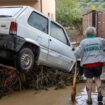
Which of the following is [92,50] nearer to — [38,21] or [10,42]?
[10,42]

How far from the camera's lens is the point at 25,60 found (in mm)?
10352

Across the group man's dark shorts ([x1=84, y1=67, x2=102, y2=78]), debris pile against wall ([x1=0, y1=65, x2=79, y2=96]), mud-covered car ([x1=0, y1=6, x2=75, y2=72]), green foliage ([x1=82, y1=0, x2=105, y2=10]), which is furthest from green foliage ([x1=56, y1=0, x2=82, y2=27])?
man's dark shorts ([x1=84, y1=67, x2=102, y2=78])

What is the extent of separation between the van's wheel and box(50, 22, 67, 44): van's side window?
141 centimetres

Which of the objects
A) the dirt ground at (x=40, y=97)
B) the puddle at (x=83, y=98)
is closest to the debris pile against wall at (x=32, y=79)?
the dirt ground at (x=40, y=97)

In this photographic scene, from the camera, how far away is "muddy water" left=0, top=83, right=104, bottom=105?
33.3 ft

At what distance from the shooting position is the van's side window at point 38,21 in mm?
10844

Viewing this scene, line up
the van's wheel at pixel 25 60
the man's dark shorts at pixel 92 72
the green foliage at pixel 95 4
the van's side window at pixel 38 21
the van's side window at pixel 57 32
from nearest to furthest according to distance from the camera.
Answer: the man's dark shorts at pixel 92 72
the van's wheel at pixel 25 60
the van's side window at pixel 38 21
the van's side window at pixel 57 32
the green foliage at pixel 95 4

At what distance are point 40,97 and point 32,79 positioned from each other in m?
1.03

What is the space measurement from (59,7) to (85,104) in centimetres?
3993

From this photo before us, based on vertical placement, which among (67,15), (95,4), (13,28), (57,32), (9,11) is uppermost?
(95,4)

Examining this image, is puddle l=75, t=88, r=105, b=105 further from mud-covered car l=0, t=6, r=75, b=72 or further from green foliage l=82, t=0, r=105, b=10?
green foliage l=82, t=0, r=105, b=10

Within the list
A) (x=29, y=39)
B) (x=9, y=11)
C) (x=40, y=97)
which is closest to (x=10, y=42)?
(x=29, y=39)

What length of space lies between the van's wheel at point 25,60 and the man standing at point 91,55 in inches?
58.9

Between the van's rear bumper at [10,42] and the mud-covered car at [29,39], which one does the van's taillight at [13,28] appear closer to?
the mud-covered car at [29,39]
